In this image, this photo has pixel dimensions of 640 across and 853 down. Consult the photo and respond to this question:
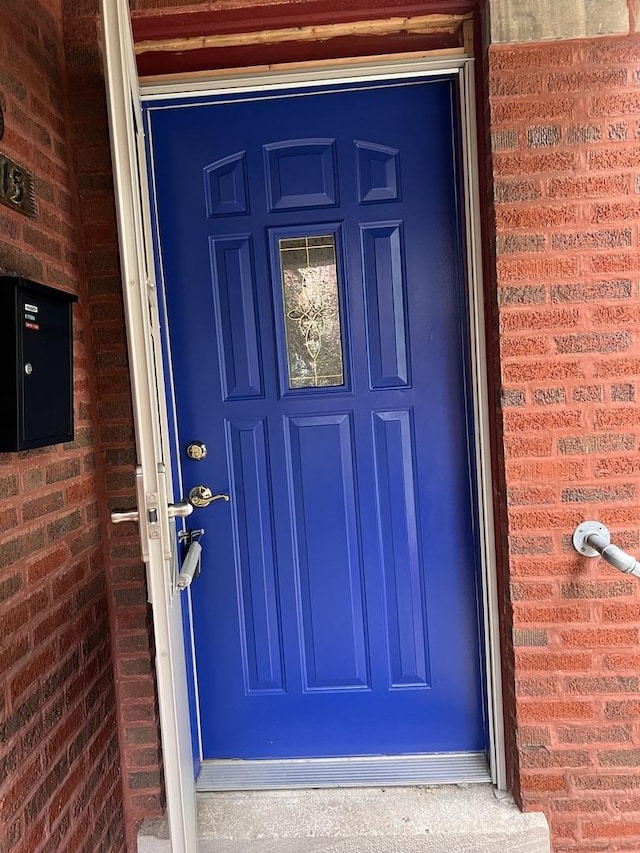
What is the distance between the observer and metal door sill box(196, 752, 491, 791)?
1.93m

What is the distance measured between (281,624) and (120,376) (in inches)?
41.5

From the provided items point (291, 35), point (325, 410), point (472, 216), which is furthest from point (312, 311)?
point (291, 35)

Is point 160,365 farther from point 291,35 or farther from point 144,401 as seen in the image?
point 291,35

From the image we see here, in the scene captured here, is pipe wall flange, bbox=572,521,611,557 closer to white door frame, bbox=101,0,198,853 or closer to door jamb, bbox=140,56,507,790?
door jamb, bbox=140,56,507,790

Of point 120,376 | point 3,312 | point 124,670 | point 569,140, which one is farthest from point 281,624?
point 569,140

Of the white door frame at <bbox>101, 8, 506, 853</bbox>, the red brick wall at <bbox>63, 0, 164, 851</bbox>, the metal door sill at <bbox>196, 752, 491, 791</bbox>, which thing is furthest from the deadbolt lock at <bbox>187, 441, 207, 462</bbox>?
the metal door sill at <bbox>196, 752, 491, 791</bbox>

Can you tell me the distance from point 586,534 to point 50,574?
1.61 metres

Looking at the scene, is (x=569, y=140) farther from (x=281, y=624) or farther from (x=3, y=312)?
(x=281, y=624)

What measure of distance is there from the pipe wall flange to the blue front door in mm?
361

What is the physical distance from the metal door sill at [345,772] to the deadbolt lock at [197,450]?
1.14 m

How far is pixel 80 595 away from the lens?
1.67 m

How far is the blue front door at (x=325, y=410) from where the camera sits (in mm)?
1864

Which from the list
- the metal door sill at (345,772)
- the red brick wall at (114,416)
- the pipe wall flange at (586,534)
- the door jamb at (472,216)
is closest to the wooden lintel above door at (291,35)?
the door jamb at (472,216)

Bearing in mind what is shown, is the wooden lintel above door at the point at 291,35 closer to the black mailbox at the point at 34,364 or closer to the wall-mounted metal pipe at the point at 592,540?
the black mailbox at the point at 34,364
